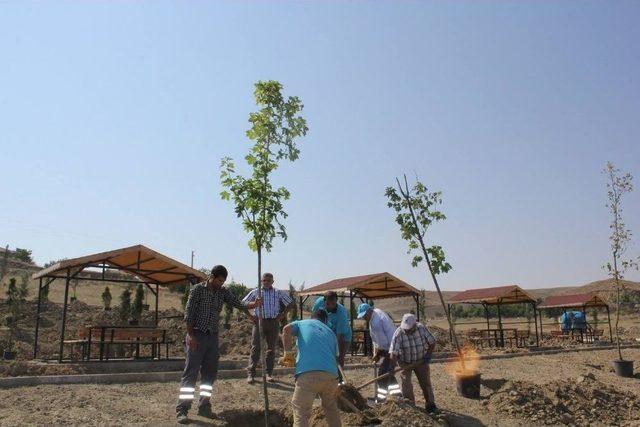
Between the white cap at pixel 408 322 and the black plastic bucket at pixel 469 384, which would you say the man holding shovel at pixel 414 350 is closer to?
the white cap at pixel 408 322

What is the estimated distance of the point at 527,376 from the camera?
1166cm

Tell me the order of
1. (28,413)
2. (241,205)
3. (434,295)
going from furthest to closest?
(434,295)
(28,413)
(241,205)

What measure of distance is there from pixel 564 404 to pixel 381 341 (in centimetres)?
303

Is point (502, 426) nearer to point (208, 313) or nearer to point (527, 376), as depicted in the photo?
point (208, 313)

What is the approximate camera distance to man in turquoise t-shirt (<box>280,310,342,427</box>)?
4.98 m

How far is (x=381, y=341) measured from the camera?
25.1 ft

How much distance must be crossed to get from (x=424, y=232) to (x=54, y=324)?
20.1m

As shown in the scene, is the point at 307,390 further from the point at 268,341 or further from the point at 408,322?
the point at 268,341

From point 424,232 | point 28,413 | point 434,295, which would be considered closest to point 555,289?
point 434,295

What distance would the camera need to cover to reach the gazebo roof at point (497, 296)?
2102cm

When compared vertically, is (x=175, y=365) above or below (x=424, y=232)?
below

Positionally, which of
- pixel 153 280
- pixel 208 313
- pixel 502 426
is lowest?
pixel 502 426

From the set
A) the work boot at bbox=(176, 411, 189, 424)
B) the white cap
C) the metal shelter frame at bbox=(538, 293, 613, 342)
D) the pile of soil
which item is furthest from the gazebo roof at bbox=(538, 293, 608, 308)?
the work boot at bbox=(176, 411, 189, 424)

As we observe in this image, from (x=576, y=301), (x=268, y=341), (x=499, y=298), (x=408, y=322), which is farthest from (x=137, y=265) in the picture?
(x=576, y=301)
